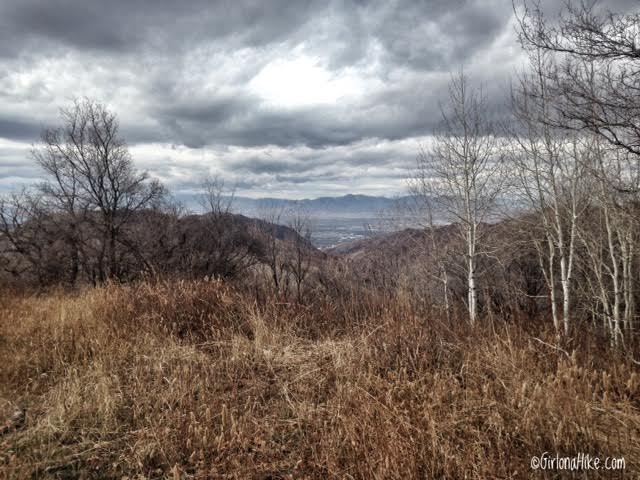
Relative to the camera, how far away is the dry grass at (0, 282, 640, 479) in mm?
2428

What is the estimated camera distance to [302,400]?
3.50 metres

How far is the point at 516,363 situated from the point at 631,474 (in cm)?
145

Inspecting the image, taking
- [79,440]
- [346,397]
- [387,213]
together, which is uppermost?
[387,213]

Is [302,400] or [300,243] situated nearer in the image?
[302,400]

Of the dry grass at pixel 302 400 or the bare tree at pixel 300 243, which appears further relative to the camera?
the bare tree at pixel 300 243

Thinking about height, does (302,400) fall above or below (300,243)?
below

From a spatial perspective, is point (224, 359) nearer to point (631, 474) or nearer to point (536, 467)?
point (536, 467)

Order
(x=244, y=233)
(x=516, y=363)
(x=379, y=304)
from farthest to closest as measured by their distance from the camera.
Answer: (x=244, y=233) < (x=379, y=304) < (x=516, y=363)

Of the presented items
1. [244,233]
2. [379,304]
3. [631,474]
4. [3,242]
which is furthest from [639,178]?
[3,242]

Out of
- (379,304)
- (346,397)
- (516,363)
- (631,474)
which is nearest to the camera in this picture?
(631,474)

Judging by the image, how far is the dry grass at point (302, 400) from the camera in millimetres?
2428

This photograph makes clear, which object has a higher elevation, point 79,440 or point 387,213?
point 387,213

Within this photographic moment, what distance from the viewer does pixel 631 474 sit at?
81.1 inches

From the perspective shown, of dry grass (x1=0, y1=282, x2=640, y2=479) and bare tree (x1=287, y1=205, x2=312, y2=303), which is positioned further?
bare tree (x1=287, y1=205, x2=312, y2=303)
